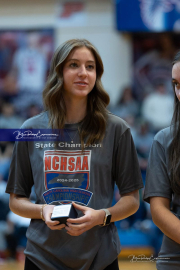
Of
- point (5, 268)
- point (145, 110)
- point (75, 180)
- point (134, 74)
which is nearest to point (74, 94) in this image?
point (75, 180)

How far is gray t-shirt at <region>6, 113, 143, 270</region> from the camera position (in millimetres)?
1617

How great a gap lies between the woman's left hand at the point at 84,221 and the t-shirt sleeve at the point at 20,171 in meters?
0.36

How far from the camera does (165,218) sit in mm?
1551

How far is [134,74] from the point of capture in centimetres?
790

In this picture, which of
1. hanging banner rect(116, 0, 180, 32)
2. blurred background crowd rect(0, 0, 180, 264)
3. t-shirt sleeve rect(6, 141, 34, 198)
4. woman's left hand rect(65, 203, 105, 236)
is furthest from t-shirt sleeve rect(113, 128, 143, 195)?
hanging banner rect(116, 0, 180, 32)

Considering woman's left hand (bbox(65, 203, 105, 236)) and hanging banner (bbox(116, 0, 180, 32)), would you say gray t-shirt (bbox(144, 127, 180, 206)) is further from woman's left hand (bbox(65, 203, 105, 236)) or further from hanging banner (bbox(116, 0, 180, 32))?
hanging banner (bbox(116, 0, 180, 32))

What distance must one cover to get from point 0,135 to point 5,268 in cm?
216

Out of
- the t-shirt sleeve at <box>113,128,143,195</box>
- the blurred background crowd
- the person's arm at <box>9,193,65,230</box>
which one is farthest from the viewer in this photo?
the blurred background crowd

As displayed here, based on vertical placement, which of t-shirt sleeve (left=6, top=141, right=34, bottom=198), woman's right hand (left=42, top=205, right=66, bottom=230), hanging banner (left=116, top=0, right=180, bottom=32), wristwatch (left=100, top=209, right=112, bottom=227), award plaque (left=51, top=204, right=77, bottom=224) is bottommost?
wristwatch (left=100, top=209, right=112, bottom=227)

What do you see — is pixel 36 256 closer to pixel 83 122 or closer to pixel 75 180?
pixel 75 180

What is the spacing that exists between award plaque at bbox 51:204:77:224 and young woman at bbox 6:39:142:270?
0.26ft

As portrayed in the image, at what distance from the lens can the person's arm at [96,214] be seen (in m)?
1.48

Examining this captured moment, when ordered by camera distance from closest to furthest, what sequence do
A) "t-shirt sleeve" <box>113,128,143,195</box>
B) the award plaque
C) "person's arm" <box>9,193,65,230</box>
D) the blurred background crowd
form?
the award plaque, "person's arm" <box>9,193,65,230</box>, "t-shirt sleeve" <box>113,128,143,195</box>, the blurred background crowd

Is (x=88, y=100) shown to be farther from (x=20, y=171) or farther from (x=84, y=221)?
(x=84, y=221)
